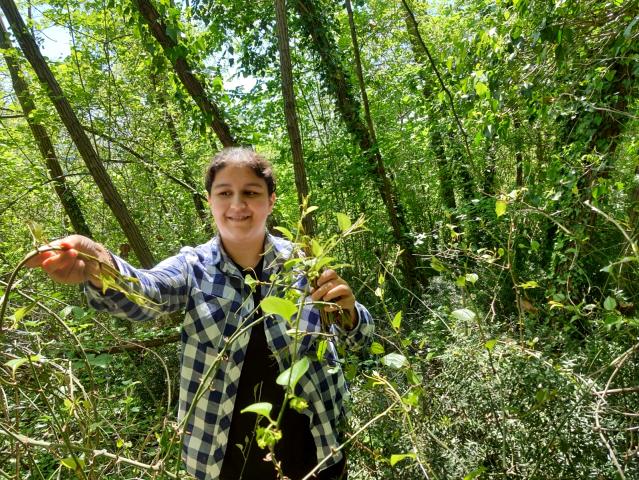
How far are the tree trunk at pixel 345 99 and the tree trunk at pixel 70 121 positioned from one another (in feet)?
8.86

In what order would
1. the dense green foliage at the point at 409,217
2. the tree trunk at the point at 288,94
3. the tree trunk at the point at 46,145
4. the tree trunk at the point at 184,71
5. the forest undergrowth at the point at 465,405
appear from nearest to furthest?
1. the forest undergrowth at the point at 465,405
2. the dense green foliage at the point at 409,217
3. the tree trunk at the point at 288,94
4. the tree trunk at the point at 184,71
5. the tree trunk at the point at 46,145

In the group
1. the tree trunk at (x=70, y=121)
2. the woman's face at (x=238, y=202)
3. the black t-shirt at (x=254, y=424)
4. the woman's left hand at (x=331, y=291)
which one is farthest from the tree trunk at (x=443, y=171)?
the woman's left hand at (x=331, y=291)

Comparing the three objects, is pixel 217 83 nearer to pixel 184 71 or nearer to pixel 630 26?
pixel 184 71

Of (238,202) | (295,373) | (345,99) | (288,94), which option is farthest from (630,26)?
(345,99)

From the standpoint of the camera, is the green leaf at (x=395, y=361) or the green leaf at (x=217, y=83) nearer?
the green leaf at (x=395, y=361)

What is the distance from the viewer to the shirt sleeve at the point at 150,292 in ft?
4.11

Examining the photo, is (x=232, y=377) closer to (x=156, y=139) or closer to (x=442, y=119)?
(x=442, y=119)

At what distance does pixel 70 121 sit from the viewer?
3.70 meters

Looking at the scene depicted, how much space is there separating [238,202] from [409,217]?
18.3 ft

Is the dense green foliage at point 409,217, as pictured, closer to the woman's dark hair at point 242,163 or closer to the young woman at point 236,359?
the young woman at point 236,359

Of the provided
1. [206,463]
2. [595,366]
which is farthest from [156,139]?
[595,366]

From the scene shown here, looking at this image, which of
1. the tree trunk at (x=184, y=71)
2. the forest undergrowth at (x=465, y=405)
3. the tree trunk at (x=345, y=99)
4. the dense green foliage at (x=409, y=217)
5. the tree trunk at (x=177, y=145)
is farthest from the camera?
the tree trunk at (x=177, y=145)

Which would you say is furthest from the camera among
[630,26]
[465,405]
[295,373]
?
[630,26]

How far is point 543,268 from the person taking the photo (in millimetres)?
4020
